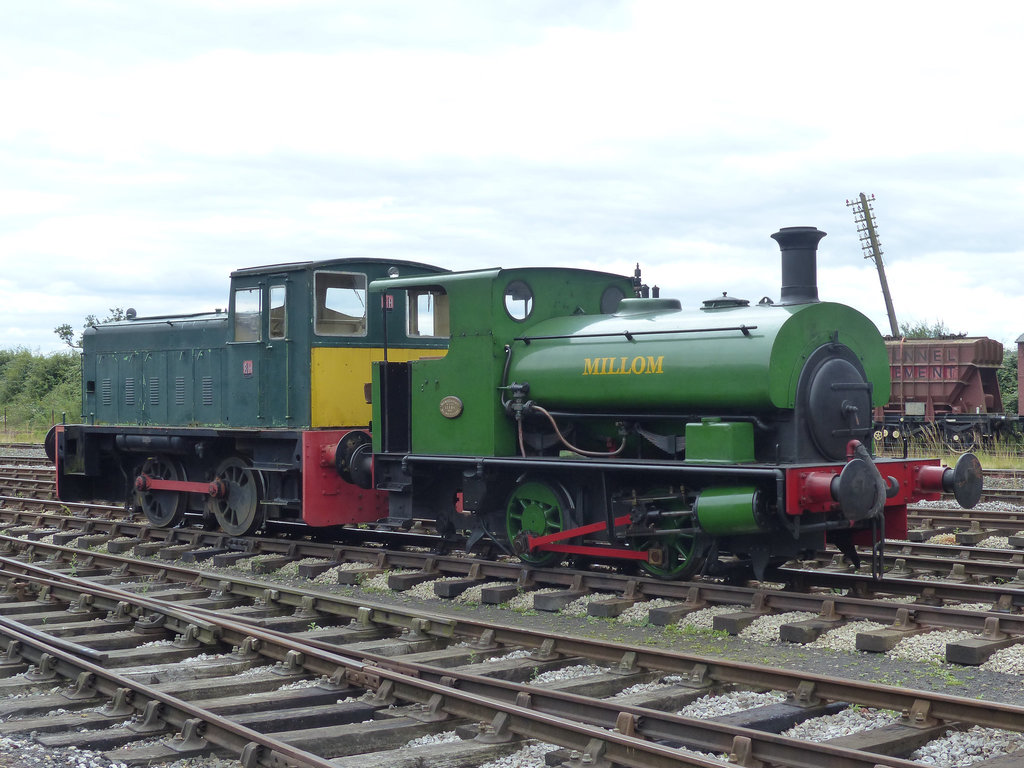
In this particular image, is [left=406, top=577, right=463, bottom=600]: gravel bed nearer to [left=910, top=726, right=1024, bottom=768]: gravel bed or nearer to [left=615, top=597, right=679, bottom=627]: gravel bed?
[left=615, top=597, right=679, bottom=627]: gravel bed

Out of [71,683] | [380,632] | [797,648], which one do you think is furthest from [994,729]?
[71,683]

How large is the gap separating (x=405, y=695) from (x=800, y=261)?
4.80 metres

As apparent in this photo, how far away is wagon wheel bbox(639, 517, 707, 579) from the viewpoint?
28.5ft

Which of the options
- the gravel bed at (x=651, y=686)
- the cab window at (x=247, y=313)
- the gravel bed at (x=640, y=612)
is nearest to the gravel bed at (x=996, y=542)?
the gravel bed at (x=640, y=612)

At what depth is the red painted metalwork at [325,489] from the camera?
440 inches

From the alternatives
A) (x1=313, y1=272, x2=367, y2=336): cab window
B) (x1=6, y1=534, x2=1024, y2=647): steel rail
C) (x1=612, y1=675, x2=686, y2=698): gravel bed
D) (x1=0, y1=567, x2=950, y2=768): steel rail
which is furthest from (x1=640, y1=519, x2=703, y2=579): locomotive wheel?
(x1=313, y1=272, x2=367, y2=336): cab window

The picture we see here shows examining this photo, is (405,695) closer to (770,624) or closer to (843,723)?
(843,723)

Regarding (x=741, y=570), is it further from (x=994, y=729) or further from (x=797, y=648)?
(x=994, y=729)

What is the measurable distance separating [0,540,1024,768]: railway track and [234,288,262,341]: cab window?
462 cm

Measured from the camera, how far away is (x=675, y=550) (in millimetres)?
8969

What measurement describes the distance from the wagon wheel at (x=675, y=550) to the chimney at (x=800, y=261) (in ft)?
6.74

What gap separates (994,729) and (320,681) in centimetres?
365

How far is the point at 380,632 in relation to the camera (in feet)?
25.0

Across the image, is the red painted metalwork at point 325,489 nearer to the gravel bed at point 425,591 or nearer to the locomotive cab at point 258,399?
the locomotive cab at point 258,399
